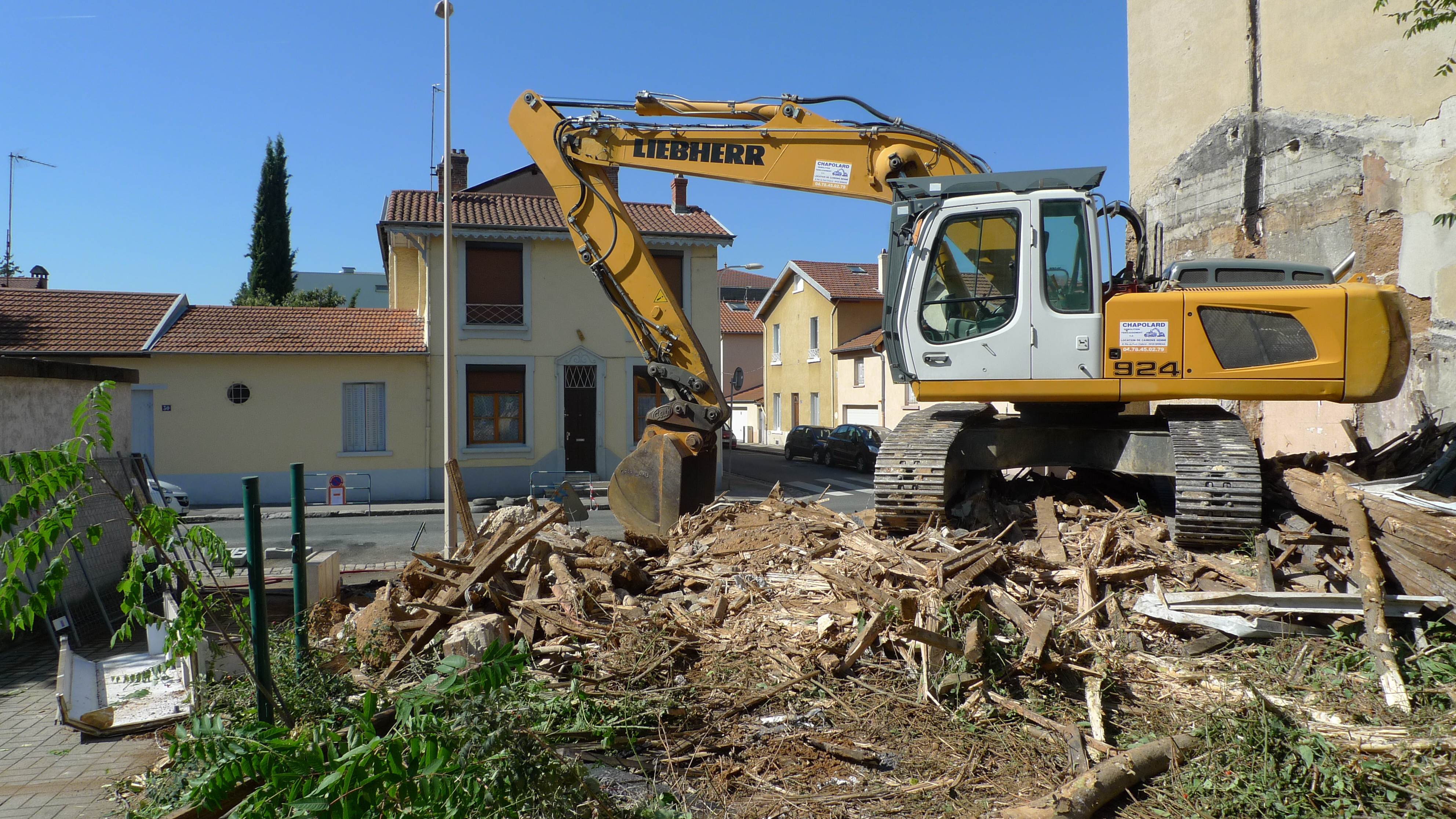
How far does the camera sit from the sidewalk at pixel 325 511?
58.2 ft

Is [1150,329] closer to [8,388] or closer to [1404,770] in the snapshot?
[1404,770]

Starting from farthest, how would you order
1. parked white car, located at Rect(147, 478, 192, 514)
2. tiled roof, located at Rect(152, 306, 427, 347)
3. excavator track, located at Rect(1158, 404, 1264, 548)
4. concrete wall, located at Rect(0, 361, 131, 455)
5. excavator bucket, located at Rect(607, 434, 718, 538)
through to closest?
tiled roof, located at Rect(152, 306, 427, 347) < parked white car, located at Rect(147, 478, 192, 514) < excavator bucket, located at Rect(607, 434, 718, 538) < concrete wall, located at Rect(0, 361, 131, 455) < excavator track, located at Rect(1158, 404, 1264, 548)

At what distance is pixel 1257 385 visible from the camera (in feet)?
21.7

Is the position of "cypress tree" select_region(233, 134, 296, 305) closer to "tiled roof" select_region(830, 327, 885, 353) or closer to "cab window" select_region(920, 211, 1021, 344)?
"tiled roof" select_region(830, 327, 885, 353)

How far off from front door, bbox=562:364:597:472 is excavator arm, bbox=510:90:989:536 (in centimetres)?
1230

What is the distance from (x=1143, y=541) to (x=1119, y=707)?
6.88 feet

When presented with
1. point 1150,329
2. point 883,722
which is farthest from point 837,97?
point 883,722

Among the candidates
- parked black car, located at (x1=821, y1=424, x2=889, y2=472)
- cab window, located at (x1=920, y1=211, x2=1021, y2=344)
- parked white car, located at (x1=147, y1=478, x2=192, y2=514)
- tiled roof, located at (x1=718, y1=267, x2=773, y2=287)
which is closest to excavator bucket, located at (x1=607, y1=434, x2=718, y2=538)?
cab window, located at (x1=920, y1=211, x2=1021, y2=344)

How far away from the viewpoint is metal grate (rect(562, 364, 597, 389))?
21594mm

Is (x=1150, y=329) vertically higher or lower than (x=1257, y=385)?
higher

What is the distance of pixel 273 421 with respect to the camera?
19.9 metres

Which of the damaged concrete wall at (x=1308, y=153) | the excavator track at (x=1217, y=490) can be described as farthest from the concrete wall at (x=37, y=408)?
the damaged concrete wall at (x=1308, y=153)

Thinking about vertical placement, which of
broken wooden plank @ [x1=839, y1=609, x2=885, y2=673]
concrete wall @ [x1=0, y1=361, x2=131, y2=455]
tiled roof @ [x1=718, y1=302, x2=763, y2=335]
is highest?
tiled roof @ [x1=718, y1=302, x2=763, y2=335]

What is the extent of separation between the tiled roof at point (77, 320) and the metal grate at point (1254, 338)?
792 inches
